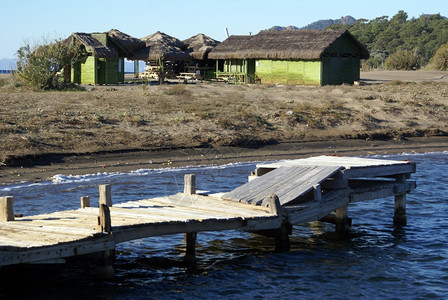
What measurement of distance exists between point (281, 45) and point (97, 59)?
1166 cm

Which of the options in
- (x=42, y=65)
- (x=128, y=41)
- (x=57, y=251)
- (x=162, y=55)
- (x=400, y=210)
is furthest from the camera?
(x=162, y=55)

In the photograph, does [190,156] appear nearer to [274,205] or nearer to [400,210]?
[400,210]

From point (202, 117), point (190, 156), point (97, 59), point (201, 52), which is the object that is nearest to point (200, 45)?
point (201, 52)

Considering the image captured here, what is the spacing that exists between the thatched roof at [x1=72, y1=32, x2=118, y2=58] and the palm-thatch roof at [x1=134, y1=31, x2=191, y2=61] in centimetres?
744

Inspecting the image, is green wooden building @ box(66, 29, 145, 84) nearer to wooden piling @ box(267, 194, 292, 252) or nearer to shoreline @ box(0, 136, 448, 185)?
shoreline @ box(0, 136, 448, 185)

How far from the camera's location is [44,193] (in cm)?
1692

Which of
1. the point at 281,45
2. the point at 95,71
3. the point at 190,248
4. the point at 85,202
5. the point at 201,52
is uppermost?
the point at 281,45

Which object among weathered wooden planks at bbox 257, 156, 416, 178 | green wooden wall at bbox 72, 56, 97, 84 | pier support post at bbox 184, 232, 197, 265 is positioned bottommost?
pier support post at bbox 184, 232, 197, 265

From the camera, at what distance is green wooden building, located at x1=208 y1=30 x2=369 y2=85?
40.0 m

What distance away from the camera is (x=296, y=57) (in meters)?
40.0

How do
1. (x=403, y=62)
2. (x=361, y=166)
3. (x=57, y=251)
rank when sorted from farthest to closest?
1. (x=403, y=62)
2. (x=361, y=166)
3. (x=57, y=251)

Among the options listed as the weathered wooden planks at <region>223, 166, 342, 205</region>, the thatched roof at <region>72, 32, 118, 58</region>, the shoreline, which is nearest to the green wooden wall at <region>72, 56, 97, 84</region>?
the thatched roof at <region>72, 32, 118, 58</region>

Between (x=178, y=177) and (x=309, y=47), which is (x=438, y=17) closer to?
(x=309, y=47)

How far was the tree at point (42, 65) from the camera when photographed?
3011cm
